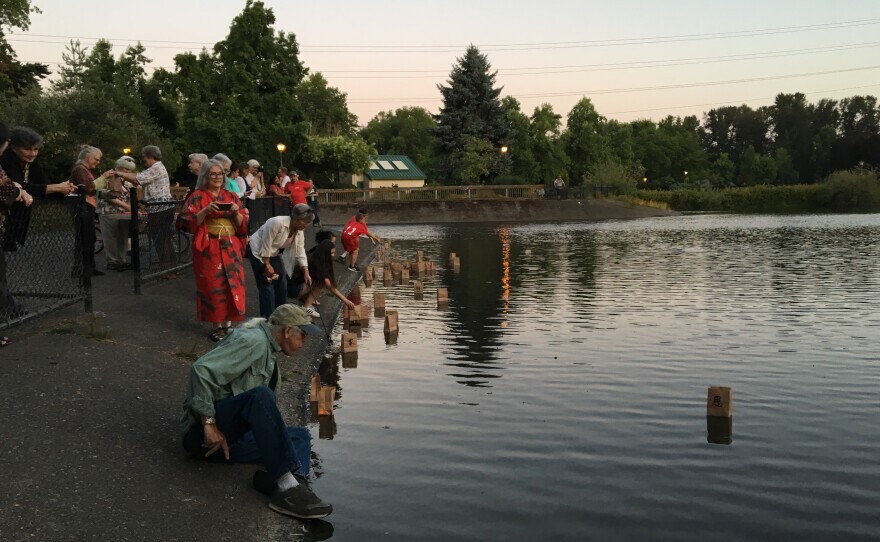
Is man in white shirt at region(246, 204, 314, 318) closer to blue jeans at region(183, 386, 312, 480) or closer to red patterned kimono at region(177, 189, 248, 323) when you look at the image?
red patterned kimono at region(177, 189, 248, 323)

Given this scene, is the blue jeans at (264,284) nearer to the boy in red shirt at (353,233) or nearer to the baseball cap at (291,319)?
the baseball cap at (291,319)

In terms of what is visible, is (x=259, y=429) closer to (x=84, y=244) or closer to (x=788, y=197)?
(x=84, y=244)

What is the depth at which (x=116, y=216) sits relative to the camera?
1549 centimetres

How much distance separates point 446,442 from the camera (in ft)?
26.9

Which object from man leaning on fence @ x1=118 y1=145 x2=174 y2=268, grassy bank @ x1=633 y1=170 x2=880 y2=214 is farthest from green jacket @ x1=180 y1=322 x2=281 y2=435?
grassy bank @ x1=633 y1=170 x2=880 y2=214

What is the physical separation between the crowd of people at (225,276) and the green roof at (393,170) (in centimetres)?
9984

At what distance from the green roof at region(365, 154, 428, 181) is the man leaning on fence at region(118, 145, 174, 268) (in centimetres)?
10182

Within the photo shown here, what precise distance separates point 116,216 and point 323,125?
9883 cm

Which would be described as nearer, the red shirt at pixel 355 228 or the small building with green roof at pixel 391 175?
the red shirt at pixel 355 228

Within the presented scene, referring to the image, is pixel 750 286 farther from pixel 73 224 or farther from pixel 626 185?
pixel 626 185

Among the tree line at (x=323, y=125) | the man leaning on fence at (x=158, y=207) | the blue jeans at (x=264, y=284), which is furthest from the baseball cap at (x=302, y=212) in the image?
the tree line at (x=323, y=125)

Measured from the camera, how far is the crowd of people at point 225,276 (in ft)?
20.6

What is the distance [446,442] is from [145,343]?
4029mm

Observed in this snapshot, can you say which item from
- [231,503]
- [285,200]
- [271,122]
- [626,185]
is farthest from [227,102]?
[231,503]
